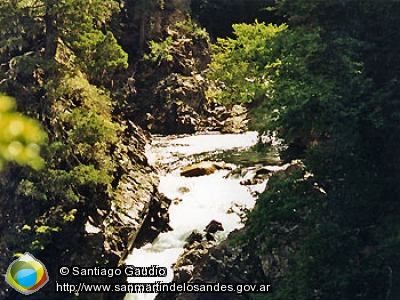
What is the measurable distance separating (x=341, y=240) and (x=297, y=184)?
1.14 meters

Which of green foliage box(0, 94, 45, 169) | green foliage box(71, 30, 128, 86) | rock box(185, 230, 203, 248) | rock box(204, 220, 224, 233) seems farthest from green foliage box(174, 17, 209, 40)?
green foliage box(0, 94, 45, 169)

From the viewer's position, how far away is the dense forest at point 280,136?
7.56 m

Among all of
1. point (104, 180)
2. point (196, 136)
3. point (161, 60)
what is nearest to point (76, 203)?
point (104, 180)

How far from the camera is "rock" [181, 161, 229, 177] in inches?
599

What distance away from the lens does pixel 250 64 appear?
10.3 meters

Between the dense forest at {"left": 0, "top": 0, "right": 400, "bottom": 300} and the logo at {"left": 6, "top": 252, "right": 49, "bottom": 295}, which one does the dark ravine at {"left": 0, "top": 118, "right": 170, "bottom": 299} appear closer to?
the dense forest at {"left": 0, "top": 0, "right": 400, "bottom": 300}

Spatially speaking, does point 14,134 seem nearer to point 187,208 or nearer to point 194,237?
point 194,237

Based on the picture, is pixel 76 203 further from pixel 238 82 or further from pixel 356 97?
pixel 356 97

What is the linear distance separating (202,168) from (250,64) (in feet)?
18.5

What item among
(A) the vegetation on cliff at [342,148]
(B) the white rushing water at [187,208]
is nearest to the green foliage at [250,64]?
(A) the vegetation on cliff at [342,148]

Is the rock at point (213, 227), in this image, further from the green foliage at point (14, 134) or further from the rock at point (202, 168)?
the green foliage at point (14, 134)

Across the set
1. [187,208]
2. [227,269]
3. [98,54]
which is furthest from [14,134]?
[187,208]

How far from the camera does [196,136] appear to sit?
20516mm

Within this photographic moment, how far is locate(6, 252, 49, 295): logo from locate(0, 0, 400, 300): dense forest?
479 mm
